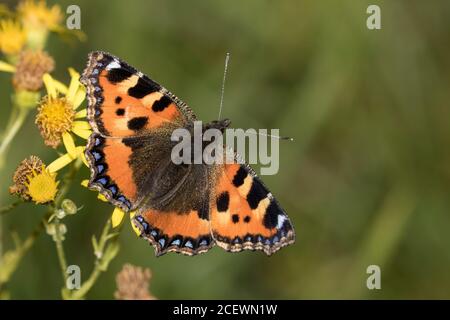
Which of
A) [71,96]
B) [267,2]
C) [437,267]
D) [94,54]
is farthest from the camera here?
[267,2]

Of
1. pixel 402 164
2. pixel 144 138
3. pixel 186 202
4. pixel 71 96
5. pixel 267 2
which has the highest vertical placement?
pixel 267 2

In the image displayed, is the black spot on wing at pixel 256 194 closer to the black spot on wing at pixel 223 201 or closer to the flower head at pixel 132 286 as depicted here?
the black spot on wing at pixel 223 201

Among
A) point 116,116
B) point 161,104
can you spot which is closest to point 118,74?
point 116,116

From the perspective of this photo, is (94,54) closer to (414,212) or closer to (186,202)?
(186,202)

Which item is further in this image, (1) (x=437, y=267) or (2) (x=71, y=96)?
(1) (x=437, y=267)

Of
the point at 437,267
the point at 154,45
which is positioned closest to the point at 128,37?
the point at 154,45

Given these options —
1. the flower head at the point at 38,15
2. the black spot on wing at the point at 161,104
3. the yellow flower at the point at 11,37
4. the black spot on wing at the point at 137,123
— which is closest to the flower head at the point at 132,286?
the black spot on wing at the point at 137,123
